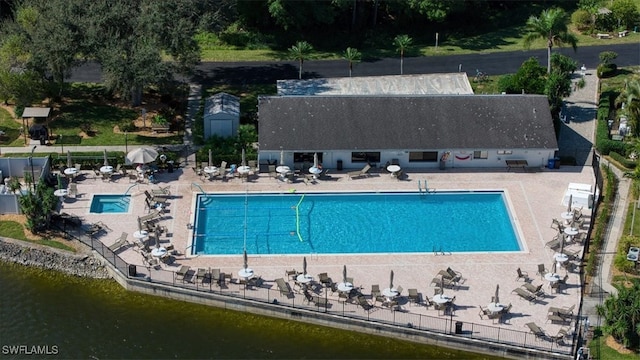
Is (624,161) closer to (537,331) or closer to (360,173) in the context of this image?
(360,173)

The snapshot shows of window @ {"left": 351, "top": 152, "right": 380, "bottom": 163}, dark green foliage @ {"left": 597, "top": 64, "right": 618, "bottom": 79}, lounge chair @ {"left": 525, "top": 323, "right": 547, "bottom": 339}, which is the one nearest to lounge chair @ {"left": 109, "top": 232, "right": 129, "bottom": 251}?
window @ {"left": 351, "top": 152, "right": 380, "bottom": 163}

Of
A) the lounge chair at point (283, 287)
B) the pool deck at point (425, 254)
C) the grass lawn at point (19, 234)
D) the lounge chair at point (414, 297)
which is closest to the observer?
the lounge chair at point (414, 297)

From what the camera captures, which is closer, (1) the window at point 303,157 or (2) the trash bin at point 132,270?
(2) the trash bin at point 132,270

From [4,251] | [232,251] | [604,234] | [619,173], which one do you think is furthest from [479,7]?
[4,251]

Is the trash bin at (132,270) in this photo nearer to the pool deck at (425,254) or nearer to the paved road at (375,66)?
the pool deck at (425,254)

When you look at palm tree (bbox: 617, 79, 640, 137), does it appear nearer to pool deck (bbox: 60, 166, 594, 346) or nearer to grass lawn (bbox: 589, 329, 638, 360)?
pool deck (bbox: 60, 166, 594, 346)

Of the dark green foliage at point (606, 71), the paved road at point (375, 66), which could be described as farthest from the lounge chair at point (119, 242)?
the dark green foliage at point (606, 71)
